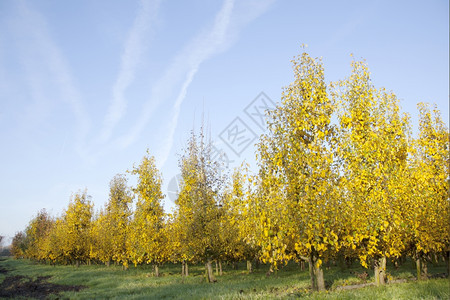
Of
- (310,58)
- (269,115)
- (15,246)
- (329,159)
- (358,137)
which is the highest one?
(310,58)

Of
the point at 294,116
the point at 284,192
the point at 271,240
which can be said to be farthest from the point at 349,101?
the point at 271,240

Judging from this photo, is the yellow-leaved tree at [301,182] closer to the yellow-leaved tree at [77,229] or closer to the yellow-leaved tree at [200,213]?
the yellow-leaved tree at [200,213]

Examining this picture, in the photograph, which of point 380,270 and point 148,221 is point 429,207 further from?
point 148,221

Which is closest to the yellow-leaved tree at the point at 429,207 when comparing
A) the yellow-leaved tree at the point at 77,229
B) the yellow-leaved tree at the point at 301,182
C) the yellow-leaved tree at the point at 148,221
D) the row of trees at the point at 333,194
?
the row of trees at the point at 333,194

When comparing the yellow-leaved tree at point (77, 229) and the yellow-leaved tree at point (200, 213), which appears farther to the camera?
the yellow-leaved tree at point (77, 229)

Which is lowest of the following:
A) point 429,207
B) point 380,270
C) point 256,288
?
point 256,288

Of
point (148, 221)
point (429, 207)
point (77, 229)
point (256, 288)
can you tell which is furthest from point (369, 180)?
point (77, 229)

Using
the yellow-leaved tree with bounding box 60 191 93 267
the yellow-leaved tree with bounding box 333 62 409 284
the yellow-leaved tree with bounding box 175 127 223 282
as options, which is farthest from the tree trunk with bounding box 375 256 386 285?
the yellow-leaved tree with bounding box 60 191 93 267

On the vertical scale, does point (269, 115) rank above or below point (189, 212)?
above

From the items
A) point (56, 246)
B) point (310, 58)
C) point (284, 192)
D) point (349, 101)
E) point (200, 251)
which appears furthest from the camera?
point (56, 246)

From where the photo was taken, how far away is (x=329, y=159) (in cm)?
1170

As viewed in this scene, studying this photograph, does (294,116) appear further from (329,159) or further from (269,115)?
(329,159)

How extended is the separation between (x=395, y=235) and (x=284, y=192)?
7218 mm

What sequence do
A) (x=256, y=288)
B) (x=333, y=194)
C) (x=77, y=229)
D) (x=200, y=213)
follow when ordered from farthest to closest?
(x=77, y=229), (x=200, y=213), (x=256, y=288), (x=333, y=194)
